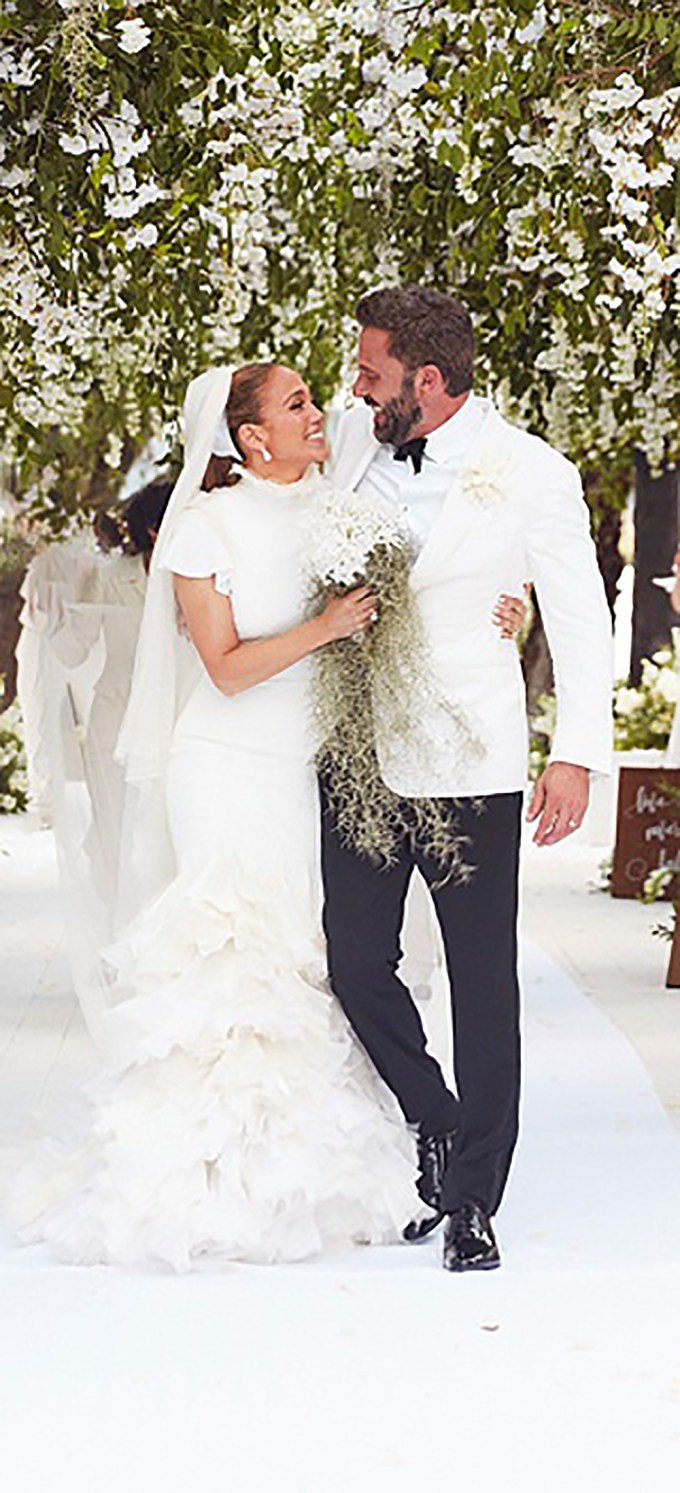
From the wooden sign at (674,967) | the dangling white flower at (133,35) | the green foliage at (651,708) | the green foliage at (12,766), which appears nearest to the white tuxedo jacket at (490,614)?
the dangling white flower at (133,35)

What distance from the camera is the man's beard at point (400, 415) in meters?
4.34

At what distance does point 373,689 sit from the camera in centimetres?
430

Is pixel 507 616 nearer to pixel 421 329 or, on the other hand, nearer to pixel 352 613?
pixel 352 613

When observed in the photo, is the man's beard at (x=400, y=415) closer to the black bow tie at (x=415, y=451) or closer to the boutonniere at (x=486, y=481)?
the black bow tie at (x=415, y=451)

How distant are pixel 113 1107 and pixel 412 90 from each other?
113 inches

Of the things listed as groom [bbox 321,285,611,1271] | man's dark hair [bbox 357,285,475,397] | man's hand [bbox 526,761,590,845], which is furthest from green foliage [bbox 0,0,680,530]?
Result: man's hand [bbox 526,761,590,845]

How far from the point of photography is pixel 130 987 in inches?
179

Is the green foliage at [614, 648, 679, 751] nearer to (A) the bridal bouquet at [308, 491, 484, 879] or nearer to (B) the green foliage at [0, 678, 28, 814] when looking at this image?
(B) the green foliage at [0, 678, 28, 814]

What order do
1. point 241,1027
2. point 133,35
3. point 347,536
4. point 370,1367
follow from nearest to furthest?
1. point 370,1367
2. point 347,536
3. point 241,1027
4. point 133,35

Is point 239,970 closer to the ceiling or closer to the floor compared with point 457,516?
closer to the floor

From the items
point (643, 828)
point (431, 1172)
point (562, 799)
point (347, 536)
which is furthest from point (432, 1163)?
point (643, 828)

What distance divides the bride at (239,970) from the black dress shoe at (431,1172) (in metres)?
0.02

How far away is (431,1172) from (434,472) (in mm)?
1184

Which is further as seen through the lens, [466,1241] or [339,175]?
[339,175]
